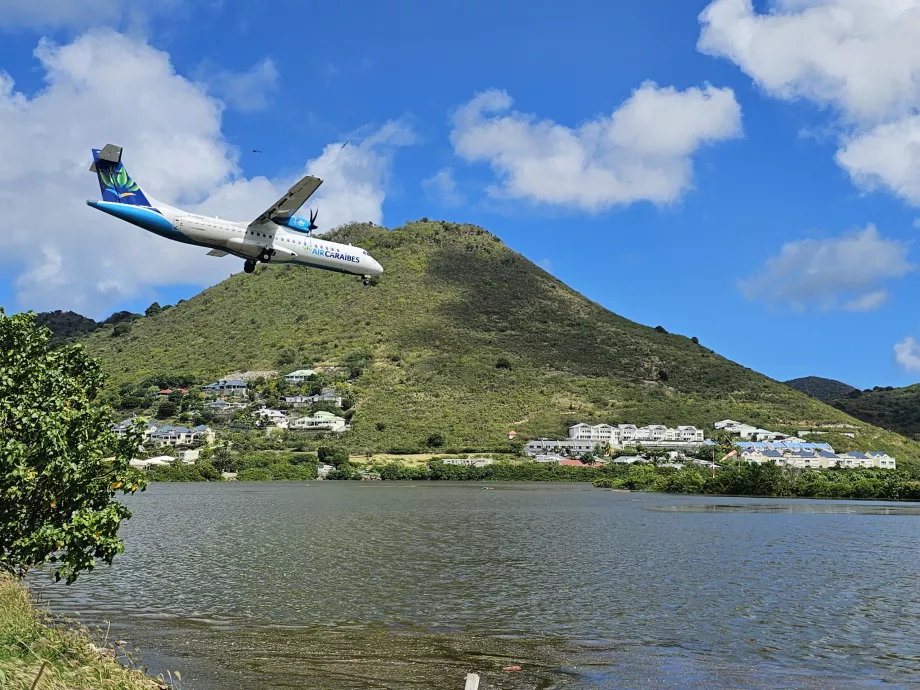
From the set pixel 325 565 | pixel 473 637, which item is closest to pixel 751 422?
pixel 325 565

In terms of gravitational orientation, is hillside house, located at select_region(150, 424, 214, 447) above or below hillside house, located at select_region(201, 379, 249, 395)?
below

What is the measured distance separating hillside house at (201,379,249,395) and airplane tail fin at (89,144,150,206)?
12047cm

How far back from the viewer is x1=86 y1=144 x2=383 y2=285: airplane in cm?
3422

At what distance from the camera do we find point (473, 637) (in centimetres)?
2273

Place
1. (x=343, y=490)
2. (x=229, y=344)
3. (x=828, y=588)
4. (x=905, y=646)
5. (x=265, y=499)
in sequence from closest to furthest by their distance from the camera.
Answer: (x=905, y=646) < (x=828, y=588) < (x=265, y=499) < (x=343, y=490) < (x=229, y=344)

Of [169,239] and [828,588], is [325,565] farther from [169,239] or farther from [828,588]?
[828,588]

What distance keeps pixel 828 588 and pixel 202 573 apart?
24.3 m

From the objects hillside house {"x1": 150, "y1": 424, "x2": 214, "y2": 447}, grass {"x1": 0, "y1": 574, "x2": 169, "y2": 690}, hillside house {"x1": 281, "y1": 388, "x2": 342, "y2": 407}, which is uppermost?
hillside house {"x1": 281, "y1": 388, "x2": 342, "y2": 407}

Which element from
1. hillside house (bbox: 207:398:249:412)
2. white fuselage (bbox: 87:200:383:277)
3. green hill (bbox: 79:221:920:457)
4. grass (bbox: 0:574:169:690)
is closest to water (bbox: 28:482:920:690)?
grass (bbox: 0:574:169:690)

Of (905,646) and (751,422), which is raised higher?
(751,422)

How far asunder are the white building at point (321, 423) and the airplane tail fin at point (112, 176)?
340ft

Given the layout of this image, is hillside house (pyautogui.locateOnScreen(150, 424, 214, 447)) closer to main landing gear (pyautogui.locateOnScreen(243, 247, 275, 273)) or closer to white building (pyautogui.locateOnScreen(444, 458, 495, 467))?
white building (pyautogui.locateOnScreen(444, 458, 495, 467))

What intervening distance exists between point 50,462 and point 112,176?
21535mm

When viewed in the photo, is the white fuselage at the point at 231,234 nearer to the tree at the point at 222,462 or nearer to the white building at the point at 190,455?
the tree at the point at 222,462
